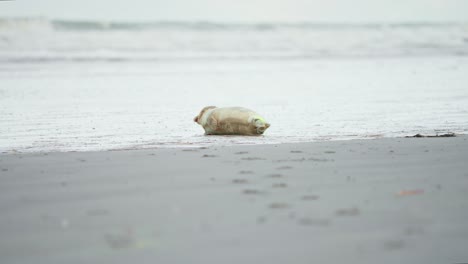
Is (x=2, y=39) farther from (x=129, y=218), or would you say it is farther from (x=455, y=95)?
(x=129, y=218)

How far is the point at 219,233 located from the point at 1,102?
1170cm

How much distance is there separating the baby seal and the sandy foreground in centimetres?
232

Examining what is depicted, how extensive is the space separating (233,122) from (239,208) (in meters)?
4.98

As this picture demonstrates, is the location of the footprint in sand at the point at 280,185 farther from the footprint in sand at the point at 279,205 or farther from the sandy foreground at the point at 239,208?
the footprint in sand at the point at 279,205

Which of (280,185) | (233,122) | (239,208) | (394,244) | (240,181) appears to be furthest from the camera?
(233,122)

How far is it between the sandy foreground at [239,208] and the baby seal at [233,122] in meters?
2.32

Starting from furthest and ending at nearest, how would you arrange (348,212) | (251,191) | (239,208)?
(251,191) → (239,208) → (348,212)

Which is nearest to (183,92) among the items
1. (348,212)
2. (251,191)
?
(251,191)

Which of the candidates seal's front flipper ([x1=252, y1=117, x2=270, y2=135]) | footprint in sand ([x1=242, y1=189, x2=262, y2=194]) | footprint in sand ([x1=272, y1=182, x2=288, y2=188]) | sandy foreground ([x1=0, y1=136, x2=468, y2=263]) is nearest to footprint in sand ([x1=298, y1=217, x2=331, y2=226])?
sandy foreground ([x1=0, y1=136, x2=468, y2=263])

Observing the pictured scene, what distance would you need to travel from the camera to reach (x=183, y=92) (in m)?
17.2

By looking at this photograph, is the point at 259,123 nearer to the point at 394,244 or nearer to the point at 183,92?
the point at 394,244

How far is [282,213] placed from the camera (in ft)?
14.7

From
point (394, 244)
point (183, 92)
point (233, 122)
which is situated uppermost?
point (183, 92)

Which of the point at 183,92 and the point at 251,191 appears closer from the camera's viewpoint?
the point at 251,191
